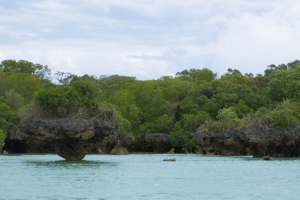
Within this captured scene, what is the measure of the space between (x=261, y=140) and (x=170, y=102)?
42.9 meters

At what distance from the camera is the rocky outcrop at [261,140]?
144 ft

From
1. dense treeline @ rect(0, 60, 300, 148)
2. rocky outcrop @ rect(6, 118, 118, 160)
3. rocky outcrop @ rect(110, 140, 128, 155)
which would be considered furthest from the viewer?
rocky outcrop @ rect(110, 140, 128, 155)

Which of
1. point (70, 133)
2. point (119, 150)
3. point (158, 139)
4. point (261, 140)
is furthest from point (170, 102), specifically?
point (70, 133)

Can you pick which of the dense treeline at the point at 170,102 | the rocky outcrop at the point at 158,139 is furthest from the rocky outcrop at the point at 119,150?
the rocky outcrop at the point at 158,139

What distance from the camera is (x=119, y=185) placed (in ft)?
65.0

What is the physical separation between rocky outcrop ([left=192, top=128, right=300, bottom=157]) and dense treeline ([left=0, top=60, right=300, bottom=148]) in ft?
3.90

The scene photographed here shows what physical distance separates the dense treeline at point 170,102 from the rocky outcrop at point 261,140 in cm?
119

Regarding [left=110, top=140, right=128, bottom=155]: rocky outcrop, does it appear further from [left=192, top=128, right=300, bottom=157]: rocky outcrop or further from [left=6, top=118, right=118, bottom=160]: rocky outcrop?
[left=6, top=118, right=118, bottom=160]: rocky outcrop

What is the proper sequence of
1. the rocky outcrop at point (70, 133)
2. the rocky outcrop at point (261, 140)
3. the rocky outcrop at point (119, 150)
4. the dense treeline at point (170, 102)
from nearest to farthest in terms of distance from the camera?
the rocky outcrop at point (70, 133), the dense treeline at point (170, 102), the rocky outcrop at point (261, 140), the rocky outcrop at point (119, 150)

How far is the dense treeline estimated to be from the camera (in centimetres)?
3753

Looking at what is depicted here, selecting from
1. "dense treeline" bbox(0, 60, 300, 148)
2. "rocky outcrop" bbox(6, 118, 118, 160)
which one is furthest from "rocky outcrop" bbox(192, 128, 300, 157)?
Result: "rocky outcrop" bbox(6, 118, 118, 160)

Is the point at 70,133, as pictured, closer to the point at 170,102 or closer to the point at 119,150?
the point at 119,150

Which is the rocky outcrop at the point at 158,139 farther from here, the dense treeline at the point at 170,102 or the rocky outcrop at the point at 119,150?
the rocky outcrop at the point at 119,150

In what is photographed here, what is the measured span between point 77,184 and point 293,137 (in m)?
31.4
